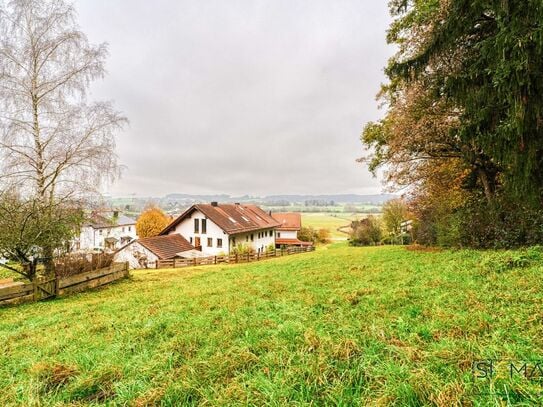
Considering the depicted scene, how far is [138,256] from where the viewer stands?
79.1ft

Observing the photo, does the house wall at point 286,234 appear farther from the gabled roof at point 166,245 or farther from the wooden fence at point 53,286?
the wooden fence at point 53,286

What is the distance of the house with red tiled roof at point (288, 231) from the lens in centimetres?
4654

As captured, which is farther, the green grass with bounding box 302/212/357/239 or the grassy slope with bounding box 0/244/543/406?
the green grass with bounding box 302/212/357/239

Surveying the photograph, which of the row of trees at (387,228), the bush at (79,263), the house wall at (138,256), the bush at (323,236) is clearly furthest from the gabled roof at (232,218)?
the bush at (79,263)

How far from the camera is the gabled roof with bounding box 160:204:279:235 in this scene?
29375mm

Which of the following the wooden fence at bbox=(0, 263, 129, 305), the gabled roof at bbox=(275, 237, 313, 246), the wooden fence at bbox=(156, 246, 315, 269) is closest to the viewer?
the wooden fence at bbox=(0, 263, 129, 305)

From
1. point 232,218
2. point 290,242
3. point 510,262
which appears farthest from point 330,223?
point 510,262

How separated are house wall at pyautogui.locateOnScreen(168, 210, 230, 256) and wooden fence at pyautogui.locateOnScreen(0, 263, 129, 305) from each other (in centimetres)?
1643

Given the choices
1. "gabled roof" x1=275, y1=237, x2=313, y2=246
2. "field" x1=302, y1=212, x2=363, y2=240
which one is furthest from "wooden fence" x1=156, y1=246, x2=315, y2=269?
"field" x1=302, y1=212, x2=363, y2=240

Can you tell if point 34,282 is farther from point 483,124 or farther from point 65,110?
point 483,124

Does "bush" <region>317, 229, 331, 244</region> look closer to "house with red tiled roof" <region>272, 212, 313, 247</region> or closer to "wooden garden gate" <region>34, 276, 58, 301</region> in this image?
"house with red tiled roof" <region>272, 212, 313, 247</region>

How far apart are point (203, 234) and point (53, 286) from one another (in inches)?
789

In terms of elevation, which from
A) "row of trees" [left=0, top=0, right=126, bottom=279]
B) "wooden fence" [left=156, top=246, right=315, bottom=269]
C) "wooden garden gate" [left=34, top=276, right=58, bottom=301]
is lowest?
"wooden fence" [left=156, top=246, right=315, bottom=269]

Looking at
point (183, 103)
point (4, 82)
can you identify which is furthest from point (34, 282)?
point (183, 103)
